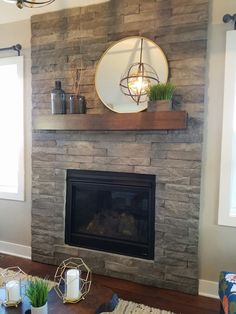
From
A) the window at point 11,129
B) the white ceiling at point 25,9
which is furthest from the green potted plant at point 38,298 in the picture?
the white ceiling at point 25,9

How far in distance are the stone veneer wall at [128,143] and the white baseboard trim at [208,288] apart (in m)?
0.06

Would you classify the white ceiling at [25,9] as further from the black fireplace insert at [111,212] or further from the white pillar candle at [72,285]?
the white pillar candle at [72,285]

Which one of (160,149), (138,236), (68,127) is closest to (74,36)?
(68,127)

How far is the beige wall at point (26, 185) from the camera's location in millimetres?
3000

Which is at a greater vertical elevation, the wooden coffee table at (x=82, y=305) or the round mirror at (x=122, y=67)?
the round mirror at (x=122, y=67)

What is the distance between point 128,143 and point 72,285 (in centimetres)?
134

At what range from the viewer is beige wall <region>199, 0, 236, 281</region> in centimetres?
228

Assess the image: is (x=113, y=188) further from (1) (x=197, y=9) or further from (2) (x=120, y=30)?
(1) (x=197, y=9)

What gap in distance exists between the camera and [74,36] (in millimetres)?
2727

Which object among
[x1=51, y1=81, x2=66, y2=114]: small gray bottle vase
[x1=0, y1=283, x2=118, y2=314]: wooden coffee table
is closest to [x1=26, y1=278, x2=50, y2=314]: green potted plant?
[x1=0, y1=283, x2=118, y2=314]: wooden coffee table

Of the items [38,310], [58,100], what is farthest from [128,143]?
[38,310]

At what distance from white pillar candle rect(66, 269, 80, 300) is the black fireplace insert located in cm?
109

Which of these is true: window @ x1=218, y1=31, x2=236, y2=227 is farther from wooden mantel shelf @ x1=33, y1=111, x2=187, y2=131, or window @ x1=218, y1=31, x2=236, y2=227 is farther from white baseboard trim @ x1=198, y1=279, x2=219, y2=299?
white baseboard trim @ x1=198, y1=279, x2=219, y2=299

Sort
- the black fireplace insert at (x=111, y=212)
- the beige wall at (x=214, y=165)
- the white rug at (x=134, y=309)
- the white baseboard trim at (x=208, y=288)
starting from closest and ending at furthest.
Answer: the white rug at (x=134, y=309), the beige wall at (x=214, y=165), the white baseboard trim at (x=208, y=288), the black fireplace insert at (x=111, y=212)
